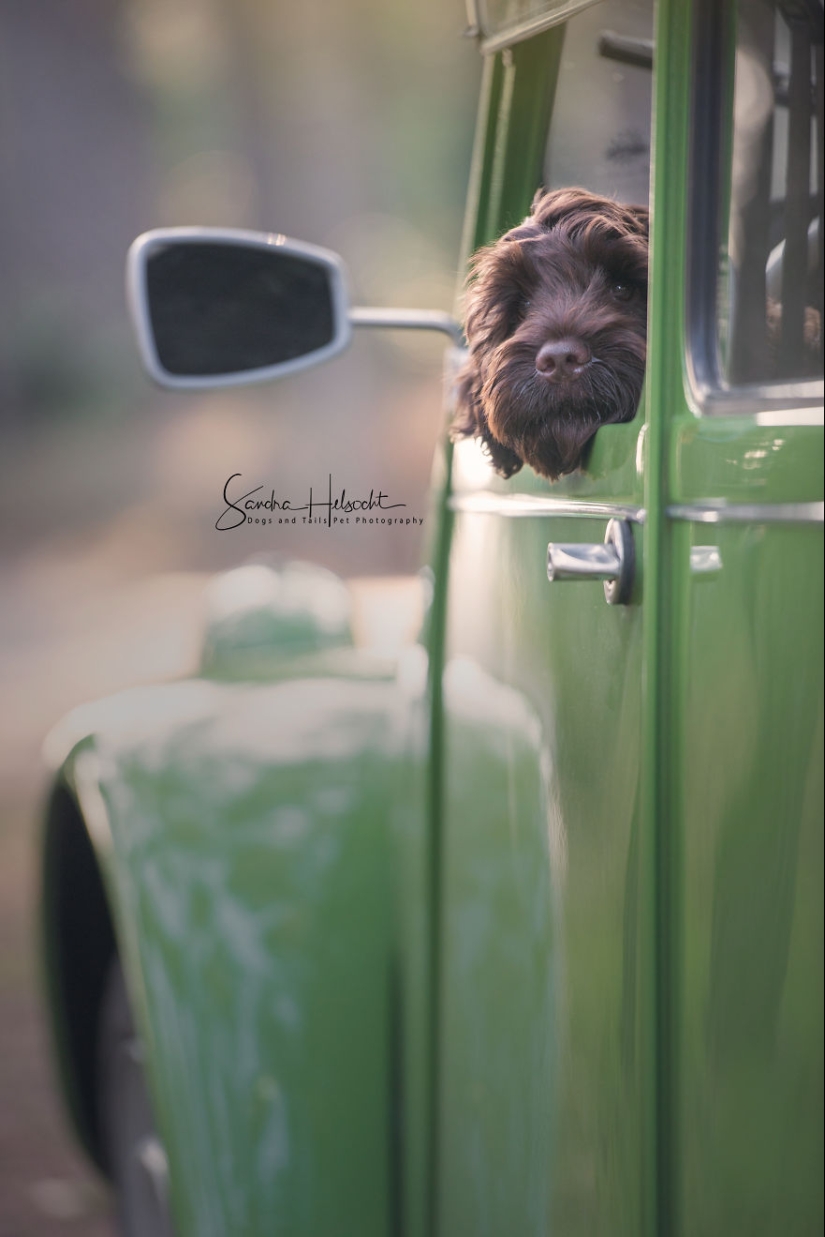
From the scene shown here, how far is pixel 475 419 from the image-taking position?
1.44 meters

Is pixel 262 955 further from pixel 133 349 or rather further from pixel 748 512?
pixel 133 349

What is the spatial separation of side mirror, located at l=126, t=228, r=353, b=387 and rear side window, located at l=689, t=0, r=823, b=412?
718mm

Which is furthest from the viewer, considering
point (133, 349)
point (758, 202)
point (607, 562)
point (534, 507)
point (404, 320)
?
point (133, 349)

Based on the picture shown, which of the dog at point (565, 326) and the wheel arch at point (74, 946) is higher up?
the dog at point (565, 326)

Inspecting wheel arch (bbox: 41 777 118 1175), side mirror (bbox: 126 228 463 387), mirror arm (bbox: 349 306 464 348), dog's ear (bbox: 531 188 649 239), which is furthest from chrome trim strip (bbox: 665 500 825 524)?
wheel arch (bbox: 41 777 118 1175)

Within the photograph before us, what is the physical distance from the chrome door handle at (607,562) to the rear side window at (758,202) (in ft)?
0.52

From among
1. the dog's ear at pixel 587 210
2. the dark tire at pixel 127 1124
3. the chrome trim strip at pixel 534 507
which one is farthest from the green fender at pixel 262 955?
the dog's ear at pixel 587 210

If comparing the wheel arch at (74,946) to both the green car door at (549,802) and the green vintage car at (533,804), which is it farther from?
the green car door at (549,802)

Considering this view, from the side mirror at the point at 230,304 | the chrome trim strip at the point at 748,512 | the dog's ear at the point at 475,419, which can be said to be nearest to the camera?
the chrome trim strip at the point at 748,512

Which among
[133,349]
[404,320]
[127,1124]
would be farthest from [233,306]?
[133,349]

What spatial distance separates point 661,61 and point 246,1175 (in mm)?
1522

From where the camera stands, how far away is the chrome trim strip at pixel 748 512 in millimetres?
893

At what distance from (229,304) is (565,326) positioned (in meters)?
0.75

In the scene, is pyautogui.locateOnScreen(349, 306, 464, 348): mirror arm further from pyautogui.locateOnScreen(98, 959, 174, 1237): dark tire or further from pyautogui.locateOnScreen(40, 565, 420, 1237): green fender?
pyautogui.locateOnScreen(98, 959, 174, 1237): dark tire
